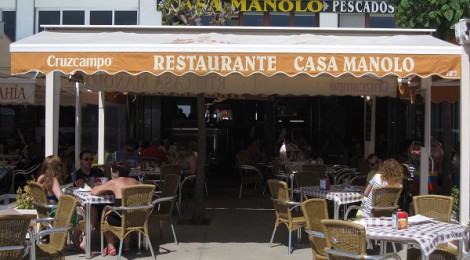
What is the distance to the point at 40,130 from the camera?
19.9m

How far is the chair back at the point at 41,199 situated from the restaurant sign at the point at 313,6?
12994 millimetres

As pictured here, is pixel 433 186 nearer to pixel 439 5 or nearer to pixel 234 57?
pixel 439 5

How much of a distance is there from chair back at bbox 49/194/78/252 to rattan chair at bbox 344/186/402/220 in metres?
3.43

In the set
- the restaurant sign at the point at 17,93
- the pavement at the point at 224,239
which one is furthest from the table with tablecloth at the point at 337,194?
the restaurant sign at the point at 17,93

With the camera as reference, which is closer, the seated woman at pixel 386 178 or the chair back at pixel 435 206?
the chair back at pixel 435 206

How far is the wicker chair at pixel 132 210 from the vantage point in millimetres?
6695

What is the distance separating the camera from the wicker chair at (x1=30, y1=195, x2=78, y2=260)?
5.27m

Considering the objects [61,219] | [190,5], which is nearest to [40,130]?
[190,5]

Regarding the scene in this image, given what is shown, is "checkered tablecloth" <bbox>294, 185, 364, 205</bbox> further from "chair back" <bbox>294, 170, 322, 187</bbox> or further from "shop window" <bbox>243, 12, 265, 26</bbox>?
"shop window" <bbox>243, 12, 265, 26</bbox>

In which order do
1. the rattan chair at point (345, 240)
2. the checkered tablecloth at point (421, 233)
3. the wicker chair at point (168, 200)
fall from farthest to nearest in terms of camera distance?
the wicker chair at point (168, 200) → the checkered tablecloth at point (421, 233) → the rattan chair at point (345, 240)

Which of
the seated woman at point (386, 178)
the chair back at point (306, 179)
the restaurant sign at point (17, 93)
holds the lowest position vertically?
the chair back at point (306, 179)

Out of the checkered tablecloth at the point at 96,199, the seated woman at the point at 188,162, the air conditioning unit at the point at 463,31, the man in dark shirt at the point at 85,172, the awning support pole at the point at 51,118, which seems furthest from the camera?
the seated woman at the point at 188,162

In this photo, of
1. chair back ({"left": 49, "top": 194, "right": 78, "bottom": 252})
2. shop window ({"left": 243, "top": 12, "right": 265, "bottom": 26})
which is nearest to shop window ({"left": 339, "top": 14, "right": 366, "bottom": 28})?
shop window ({"left": 243, "top": 12, "right": 265, "bottom": 26})

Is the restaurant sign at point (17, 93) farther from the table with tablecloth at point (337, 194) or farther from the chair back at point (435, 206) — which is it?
the chair back at point (435, 206)
